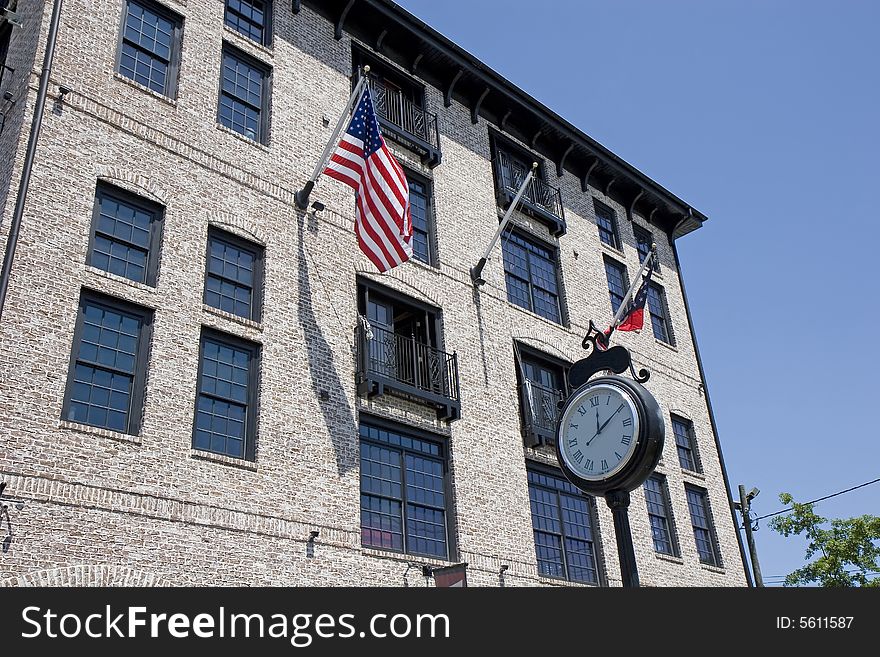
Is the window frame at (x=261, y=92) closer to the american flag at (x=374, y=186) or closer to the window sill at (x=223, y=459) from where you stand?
the american flag at (x=374, y=186)

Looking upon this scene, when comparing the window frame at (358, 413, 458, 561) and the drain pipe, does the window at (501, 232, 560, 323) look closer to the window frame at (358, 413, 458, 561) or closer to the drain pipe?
the window frame at (358, 413, 458, 561)

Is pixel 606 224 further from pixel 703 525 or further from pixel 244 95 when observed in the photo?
pixel 244 95

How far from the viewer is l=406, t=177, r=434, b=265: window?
18797 millimetres

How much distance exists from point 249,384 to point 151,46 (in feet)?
21.7

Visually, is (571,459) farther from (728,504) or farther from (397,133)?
(728,504)

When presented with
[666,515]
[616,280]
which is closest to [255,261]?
[666,515]

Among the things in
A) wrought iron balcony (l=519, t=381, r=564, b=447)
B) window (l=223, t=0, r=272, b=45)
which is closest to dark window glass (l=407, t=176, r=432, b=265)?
wrought iron balcony (l=519, t=381, r=564, b=447)

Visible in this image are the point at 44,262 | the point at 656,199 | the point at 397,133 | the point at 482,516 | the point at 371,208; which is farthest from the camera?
the point at 656,199

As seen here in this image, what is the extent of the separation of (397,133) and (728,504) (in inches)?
546

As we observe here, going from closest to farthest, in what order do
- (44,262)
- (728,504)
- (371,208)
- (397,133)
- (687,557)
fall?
(44,262), (371,208), (397,133), (687,557), (728,504)

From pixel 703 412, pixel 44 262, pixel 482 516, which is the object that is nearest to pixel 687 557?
pixel 703 412

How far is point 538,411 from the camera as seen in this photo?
19.0 m

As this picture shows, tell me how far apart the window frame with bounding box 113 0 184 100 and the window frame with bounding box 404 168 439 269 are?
562cm

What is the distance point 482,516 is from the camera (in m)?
16.4
